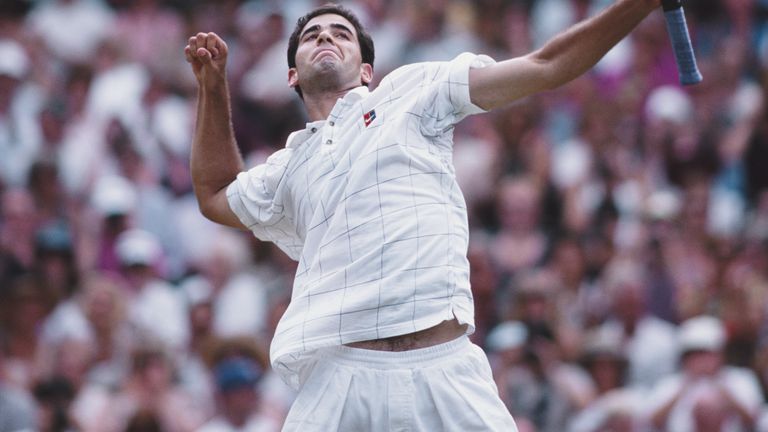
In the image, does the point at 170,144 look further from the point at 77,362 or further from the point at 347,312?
the point at 347,312

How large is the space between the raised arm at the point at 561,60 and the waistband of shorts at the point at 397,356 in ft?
2.61

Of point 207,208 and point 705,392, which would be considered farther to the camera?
point 705,392

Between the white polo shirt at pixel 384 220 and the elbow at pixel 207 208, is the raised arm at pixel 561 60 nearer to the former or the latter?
the white polo shirt at pixel 384 220

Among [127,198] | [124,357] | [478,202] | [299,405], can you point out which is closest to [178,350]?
[124,357]

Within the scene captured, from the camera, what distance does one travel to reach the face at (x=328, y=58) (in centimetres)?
541

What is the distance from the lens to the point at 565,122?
1150cm

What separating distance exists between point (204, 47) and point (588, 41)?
57.5 inches

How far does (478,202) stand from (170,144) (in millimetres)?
2452

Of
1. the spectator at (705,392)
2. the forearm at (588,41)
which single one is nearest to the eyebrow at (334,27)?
the forearm at (588,41)

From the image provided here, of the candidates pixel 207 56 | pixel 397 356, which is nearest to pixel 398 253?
pixel 397 356

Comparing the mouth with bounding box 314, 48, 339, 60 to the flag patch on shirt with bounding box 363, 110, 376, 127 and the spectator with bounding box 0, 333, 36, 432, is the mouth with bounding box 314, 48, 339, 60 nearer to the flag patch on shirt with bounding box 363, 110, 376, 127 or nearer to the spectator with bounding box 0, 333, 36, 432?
the flag patch on shirt with bounding box 363, 110, 376, 127

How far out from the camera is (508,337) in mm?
8836

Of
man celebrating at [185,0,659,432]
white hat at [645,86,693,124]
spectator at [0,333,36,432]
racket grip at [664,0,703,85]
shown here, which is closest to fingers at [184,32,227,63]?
man celebrating at [185,0,659,432]

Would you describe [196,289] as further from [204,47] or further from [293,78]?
[204,47]
